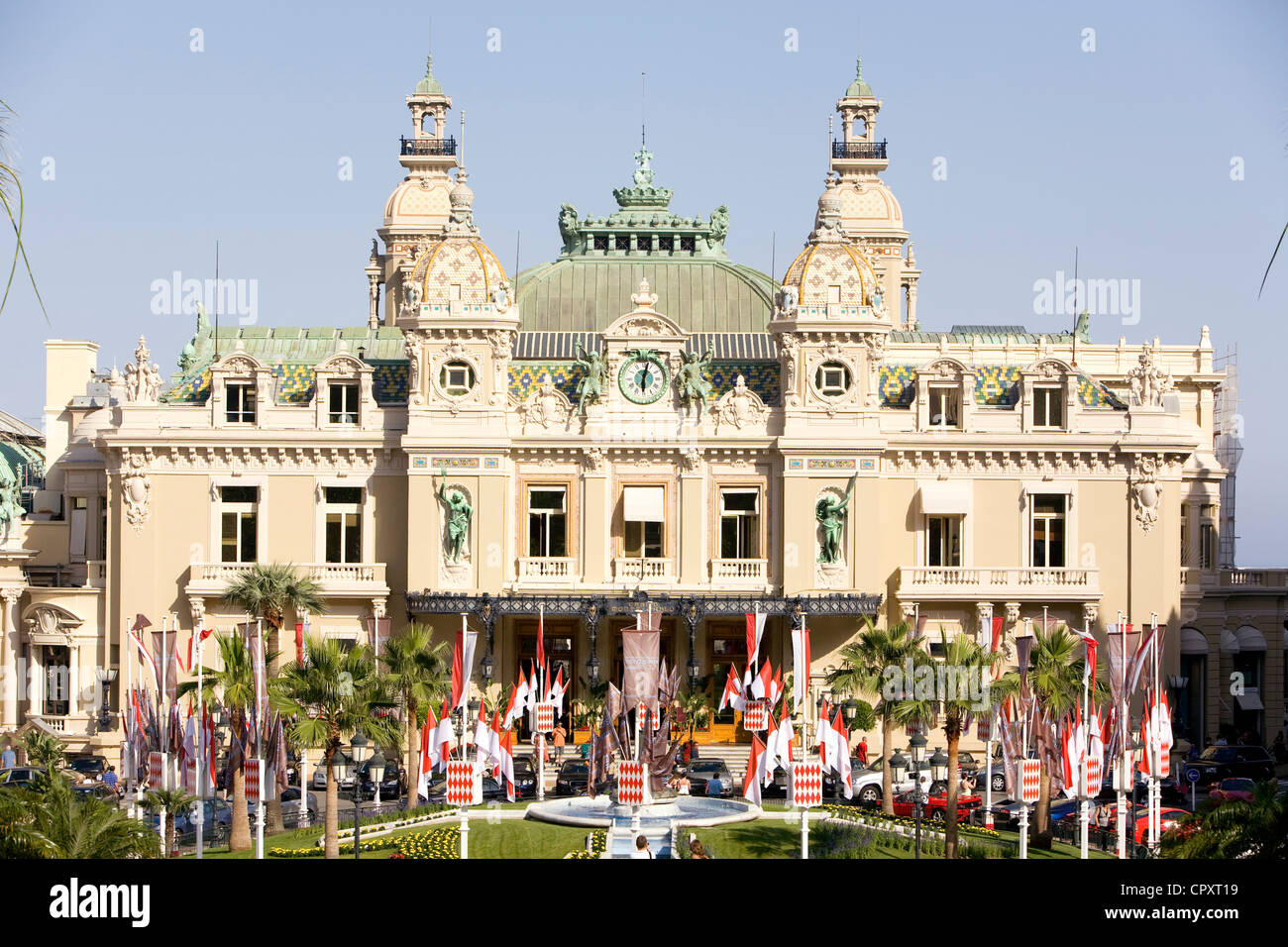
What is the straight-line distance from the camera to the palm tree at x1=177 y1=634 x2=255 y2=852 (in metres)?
49.3

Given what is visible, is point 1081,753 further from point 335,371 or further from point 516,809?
point 335,371

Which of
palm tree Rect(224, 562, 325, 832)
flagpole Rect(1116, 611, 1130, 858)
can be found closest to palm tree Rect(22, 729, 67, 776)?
palm tree Rect(224, 562, 325, 832)

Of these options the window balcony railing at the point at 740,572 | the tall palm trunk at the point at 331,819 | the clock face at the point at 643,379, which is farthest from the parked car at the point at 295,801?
the clock face at the point at 643,379

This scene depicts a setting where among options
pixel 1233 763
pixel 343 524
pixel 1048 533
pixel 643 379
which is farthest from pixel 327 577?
pixel 1233 763

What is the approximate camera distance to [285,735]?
163ft

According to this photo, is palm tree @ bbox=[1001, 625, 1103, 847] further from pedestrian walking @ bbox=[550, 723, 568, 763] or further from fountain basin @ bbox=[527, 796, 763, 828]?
pedestrian walking @ bbox=[550, 723, 568, 763]

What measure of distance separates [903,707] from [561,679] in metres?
24.3

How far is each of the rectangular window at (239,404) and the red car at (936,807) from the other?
2950cm

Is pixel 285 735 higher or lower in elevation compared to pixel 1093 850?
higher

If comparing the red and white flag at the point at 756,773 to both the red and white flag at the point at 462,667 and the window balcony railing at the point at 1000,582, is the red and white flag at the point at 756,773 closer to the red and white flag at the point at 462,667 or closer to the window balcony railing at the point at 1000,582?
the red and white flag at the point at 462,667

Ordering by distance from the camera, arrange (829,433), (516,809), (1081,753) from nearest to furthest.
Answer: (1081,753) < (516,809) < (829,433)

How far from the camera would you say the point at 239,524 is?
7294 centimetres

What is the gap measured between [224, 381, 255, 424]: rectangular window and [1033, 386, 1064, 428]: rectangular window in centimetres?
2954
